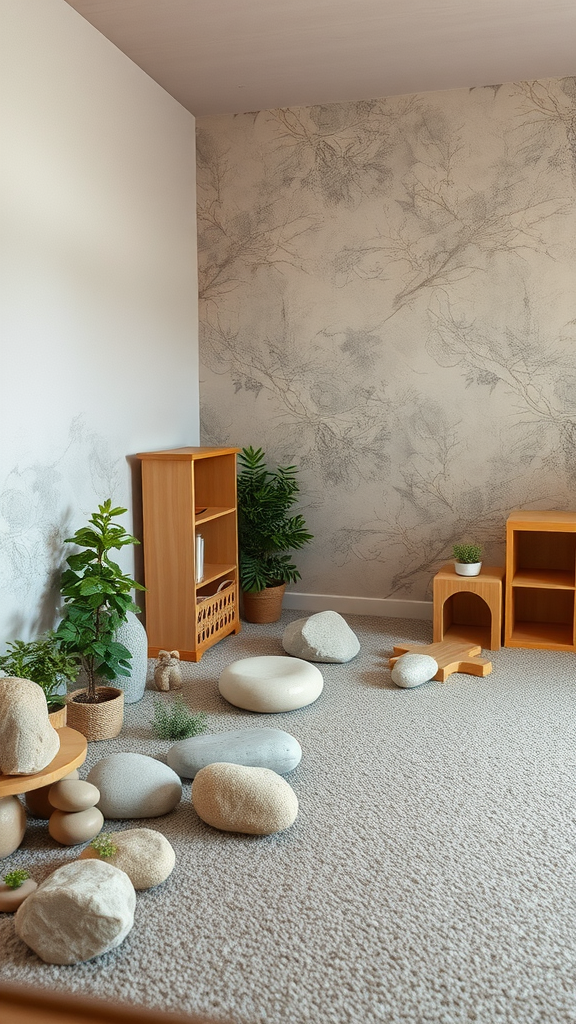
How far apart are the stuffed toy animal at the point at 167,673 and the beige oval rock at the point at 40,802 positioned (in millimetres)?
1034

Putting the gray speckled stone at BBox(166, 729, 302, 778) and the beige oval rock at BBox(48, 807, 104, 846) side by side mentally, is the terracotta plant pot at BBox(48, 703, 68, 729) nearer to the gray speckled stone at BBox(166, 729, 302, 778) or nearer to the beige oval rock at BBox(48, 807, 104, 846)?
the gray speckled stone at BBox(166, 729, 302, 778)

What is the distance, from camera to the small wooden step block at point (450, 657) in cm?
337

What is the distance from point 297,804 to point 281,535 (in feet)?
7.02

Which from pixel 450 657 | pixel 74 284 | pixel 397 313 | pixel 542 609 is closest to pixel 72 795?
pixel 450 657

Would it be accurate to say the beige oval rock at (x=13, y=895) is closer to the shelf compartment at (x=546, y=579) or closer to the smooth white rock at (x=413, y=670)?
the smooth white rock at (x=413, y=670)

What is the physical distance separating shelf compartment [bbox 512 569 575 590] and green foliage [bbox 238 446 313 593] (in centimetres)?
112

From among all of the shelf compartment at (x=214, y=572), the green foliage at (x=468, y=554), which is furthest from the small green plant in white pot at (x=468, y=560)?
the shelf compartment at (x=214, y=572)

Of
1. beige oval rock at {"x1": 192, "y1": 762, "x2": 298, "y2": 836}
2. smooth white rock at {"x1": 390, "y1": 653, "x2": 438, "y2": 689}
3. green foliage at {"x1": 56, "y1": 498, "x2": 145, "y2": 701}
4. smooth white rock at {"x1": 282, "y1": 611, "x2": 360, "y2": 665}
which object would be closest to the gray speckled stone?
beige oval rock at {"x1": 192, "y1": 762, "x2": 298, "y2": 836}

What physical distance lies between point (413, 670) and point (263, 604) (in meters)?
1.18

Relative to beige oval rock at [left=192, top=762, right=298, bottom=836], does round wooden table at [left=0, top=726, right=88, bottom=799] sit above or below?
above

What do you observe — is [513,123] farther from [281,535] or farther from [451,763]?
[451,763]

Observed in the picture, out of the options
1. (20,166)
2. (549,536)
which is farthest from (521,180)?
(20,166)

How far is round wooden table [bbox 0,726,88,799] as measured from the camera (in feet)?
6.31

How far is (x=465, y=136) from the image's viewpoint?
4016mm
